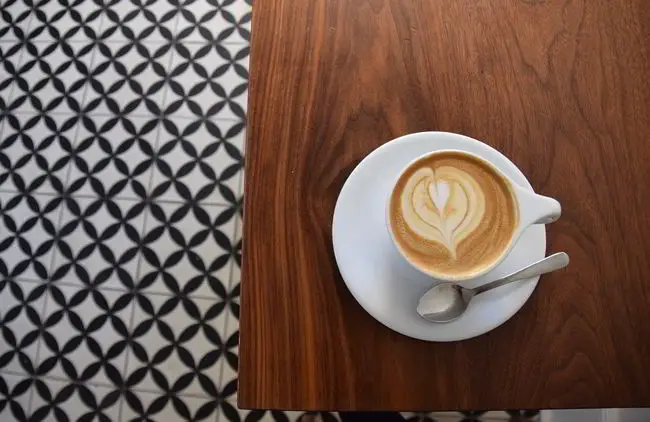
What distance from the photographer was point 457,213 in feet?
1.65

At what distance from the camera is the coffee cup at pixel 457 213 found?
493 mm

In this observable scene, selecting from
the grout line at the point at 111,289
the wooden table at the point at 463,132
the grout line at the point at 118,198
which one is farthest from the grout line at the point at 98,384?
the wooden table at the point at 463,132

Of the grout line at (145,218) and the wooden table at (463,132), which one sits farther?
the grout line at (145,218)

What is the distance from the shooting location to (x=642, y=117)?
62 cm

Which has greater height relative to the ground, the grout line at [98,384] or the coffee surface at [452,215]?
the coffee surface at [452,215]

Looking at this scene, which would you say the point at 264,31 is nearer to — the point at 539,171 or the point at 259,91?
the point at 259,91

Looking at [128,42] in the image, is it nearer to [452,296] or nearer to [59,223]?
[59,223]

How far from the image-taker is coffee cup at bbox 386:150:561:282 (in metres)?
0.49

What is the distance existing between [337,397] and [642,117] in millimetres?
494

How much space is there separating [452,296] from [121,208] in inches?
36.4

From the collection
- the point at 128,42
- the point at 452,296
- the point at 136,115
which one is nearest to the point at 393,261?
the point at 452,296

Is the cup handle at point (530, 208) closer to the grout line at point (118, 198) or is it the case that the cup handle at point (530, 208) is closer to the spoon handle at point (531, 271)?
the spoon handle at point (531, 271)

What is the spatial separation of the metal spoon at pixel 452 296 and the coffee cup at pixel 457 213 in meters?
0.04

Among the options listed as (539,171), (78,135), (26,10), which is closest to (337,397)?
(539,171)
